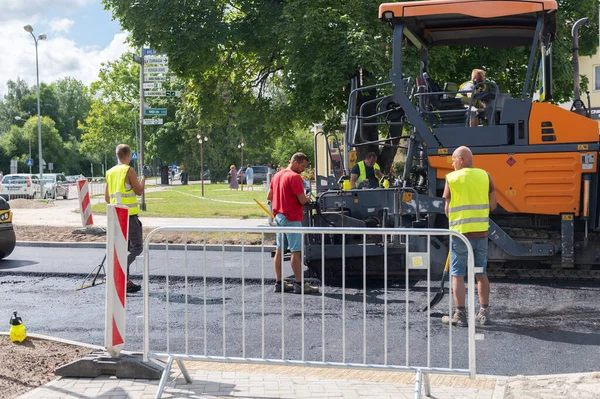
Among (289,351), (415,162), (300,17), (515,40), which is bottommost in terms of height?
(289,351)

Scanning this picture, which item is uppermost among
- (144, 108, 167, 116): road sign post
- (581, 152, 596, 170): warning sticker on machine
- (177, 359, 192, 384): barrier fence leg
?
(144, 108, 167, 116): road sign post

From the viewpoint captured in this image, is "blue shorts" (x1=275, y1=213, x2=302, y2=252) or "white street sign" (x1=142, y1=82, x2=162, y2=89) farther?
"white street sign" (x1=142, y1=82, x2=162, y2=89)

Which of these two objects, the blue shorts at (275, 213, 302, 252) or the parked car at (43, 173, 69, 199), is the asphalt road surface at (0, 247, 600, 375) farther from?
the parked car at (43, 173, 69, 199)

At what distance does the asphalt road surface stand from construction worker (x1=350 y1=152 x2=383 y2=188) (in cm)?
192

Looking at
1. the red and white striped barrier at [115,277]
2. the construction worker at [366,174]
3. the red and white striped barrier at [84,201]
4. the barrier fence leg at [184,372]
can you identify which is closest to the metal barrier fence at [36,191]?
the red and white striped barrier at [84,201]

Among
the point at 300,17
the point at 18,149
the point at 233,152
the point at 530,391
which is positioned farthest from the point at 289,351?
the point at 18,149

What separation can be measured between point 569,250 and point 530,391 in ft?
16.2

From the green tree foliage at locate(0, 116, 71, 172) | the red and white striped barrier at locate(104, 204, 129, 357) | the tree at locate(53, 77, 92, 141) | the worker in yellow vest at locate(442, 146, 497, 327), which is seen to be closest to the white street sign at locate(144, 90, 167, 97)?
the worker in yellow vest at locate(442, 146, 497, 327)

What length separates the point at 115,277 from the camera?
5.47 meters

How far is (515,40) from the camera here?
11.0 metres

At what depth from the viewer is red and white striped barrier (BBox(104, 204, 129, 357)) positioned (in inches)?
214

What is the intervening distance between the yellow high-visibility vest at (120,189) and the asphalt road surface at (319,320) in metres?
1.16

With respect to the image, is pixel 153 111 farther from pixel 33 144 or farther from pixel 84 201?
pixel 33 144

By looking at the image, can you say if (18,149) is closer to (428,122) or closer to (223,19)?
(223,19)
